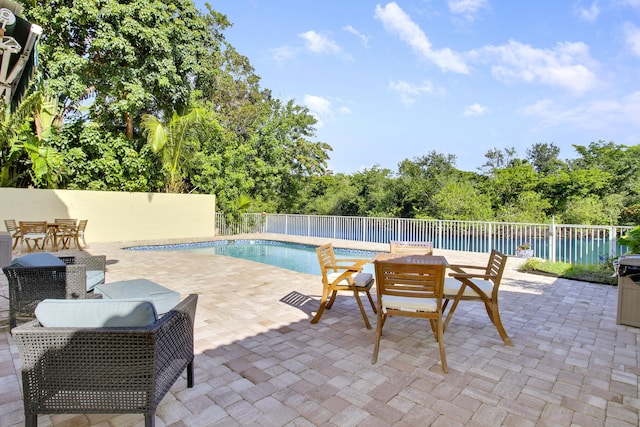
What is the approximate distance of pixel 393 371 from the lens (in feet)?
8.28

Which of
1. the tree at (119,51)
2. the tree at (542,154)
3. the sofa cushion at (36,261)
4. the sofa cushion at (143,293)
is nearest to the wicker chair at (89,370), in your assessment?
the sofa cushion at (143,293)

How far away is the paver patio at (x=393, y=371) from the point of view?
1988 millimetres

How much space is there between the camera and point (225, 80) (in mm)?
16703

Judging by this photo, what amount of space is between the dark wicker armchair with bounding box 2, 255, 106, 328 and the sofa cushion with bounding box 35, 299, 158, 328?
1.53 m

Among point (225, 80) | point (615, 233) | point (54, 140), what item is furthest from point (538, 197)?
point (54, 140)

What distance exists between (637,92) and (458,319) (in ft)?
60.7

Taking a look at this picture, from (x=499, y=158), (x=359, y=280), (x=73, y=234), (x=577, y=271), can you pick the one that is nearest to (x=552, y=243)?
(x=577, y=271)

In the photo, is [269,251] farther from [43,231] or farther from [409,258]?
[409,258]

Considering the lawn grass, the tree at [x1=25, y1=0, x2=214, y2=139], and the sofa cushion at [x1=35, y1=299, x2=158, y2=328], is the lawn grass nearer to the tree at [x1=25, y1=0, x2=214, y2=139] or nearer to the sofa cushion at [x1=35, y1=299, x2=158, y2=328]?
the sofa cushion at [x1=35, y1=299, x2=158, y2=328]

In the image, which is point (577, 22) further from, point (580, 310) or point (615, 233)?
point (580, 310)

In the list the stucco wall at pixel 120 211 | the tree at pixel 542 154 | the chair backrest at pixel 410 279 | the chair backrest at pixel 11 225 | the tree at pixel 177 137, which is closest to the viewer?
the chair backrest at pixel 410 279

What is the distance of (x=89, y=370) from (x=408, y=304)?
2110 millimetres

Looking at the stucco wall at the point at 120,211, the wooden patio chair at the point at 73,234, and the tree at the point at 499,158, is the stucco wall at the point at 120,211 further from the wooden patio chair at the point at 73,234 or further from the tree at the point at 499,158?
the tree at the point at 499,158

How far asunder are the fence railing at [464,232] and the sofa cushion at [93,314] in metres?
8.14
